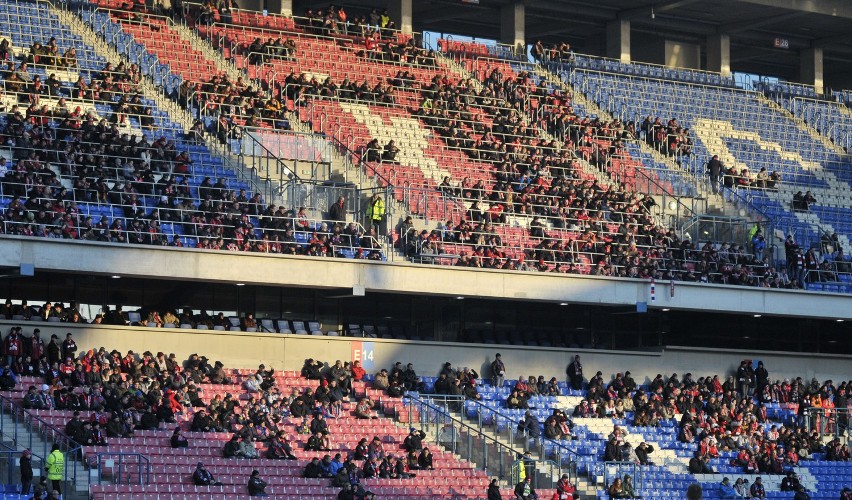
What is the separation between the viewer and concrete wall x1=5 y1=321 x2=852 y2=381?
34.1 m

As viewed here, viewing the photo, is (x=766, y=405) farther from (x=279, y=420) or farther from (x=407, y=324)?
(x=279, y=420)

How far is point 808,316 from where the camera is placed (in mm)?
41719

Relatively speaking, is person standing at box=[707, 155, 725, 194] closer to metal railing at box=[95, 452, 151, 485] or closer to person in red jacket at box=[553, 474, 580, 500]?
person in red jacket at box=[553, 474, 580, 500]

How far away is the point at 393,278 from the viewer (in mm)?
36250

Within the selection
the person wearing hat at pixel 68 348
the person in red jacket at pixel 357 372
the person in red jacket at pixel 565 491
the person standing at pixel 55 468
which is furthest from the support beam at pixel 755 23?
the person standing at pixel 55 468

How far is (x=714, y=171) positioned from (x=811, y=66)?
49.5ft

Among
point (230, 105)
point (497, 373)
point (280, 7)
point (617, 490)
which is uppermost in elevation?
point (280, 7)

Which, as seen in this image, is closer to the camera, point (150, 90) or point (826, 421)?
point (826, 421)

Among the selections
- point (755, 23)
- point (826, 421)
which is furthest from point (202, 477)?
point (755, 23)

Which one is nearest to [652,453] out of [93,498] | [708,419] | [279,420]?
[708,419]

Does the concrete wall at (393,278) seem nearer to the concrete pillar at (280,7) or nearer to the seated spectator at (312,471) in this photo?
the seated spectator at (312,471)

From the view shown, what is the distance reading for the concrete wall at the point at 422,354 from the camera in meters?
34.1

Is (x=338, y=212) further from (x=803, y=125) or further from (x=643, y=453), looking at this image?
(x=803, y=125)

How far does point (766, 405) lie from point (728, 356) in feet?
6.75
